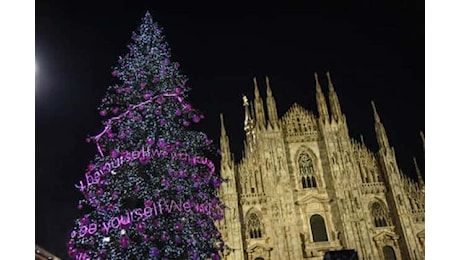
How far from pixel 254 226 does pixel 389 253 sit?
17.6 feet

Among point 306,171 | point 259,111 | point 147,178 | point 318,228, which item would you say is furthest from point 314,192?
point 147,178

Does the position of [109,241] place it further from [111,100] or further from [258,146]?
[258,146]

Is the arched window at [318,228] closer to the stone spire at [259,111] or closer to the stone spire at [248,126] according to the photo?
the stone spire at [248,126]

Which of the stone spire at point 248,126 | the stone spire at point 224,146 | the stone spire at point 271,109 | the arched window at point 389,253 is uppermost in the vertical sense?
the stone spire at point 271,109

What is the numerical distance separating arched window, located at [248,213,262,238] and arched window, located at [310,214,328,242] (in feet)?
7.17

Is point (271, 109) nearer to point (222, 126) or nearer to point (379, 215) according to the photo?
point (222, 126)

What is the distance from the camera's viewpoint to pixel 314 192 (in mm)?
17172

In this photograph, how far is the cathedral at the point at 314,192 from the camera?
1586 centimetres

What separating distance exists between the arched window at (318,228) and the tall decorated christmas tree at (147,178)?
9.64 metres

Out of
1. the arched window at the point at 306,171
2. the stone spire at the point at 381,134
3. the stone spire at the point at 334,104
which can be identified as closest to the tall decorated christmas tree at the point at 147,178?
the arched window at the point at 306,171

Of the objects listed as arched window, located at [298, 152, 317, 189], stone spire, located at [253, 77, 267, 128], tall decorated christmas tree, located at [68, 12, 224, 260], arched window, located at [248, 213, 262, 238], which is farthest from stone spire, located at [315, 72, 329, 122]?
tall decorated christmas tree, located at [68, 12, 224, 260]

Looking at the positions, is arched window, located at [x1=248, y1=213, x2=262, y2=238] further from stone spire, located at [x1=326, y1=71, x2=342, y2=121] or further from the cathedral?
stone spire, located at [x1=326, y1=71, x2=342, y2=121]

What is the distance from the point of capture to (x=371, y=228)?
16375mm

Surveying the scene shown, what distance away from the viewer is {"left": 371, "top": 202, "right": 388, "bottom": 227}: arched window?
1686cm
